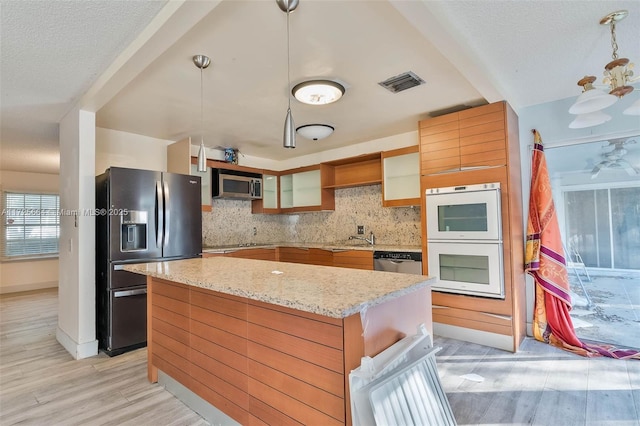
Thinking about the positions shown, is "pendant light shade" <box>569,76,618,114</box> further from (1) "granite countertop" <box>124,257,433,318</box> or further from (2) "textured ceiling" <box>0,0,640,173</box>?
(1) "granite countertop" <box>124,257,433,318</box>

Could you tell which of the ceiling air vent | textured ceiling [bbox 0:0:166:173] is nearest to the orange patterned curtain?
the ceiling air vent

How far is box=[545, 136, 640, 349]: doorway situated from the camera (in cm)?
288

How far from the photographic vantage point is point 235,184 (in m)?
4.71

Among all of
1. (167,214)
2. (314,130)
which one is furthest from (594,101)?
(167,214)

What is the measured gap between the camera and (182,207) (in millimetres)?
3500

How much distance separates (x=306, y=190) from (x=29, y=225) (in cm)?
583

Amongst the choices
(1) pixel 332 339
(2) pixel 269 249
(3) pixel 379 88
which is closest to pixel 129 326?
(2) pixel 269 249

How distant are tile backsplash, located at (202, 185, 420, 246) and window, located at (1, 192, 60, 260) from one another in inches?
173

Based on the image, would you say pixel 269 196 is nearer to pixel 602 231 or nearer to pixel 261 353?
pixel 261 353

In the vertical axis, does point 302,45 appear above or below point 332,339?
above

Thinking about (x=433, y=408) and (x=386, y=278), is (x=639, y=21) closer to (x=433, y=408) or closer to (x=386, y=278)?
(x=386, y=278)

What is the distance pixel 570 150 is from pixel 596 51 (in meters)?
1.21

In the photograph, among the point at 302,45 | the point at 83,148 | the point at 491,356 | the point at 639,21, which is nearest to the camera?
the point at 639,21

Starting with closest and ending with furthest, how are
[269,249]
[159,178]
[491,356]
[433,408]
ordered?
[433,408]
[491,356]
[159,178]
[269,249]
